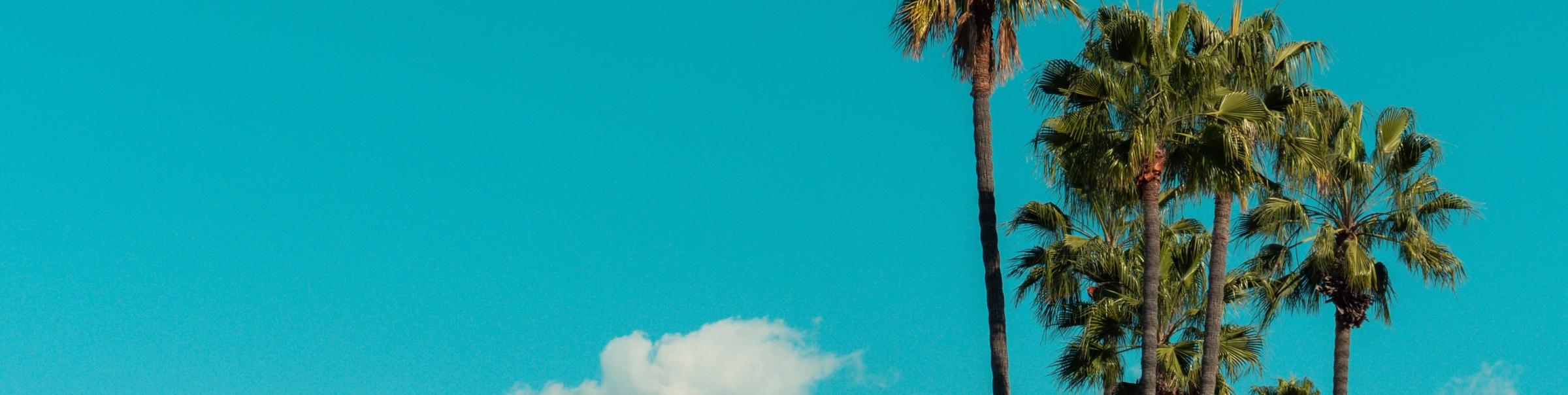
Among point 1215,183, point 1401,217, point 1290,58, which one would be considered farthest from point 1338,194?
point 1215,183

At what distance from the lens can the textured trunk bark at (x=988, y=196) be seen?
2566cm

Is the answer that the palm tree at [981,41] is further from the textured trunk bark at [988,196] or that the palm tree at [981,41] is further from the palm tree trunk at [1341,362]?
the palm tree trunk at [1341,362]

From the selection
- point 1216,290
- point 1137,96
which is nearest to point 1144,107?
point 1137,96

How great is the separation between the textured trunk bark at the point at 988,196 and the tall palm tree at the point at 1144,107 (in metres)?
1.37

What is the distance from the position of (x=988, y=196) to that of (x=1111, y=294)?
5554 millimetres

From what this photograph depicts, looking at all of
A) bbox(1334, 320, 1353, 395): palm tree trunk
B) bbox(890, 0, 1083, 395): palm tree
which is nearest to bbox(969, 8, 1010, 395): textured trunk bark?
bbox(890, 0, 1083, 395): palm tree

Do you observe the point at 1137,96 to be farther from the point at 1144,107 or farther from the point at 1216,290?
the point at 1216,290

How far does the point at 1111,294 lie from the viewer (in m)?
31.1

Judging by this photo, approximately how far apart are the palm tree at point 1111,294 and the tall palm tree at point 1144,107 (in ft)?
7.18

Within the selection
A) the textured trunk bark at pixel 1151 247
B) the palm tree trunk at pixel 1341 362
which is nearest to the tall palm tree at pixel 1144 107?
the textured trunk bark at pixel 1151 247

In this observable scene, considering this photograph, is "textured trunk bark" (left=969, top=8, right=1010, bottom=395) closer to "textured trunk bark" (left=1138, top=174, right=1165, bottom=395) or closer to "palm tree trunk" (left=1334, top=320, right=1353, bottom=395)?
"textured trunk bark" (left=1138, top=174, right=1165, bottom=395)

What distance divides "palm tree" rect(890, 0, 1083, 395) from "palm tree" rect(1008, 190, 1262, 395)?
3207 mm

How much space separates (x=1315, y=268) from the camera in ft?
101

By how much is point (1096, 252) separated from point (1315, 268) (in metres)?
3.67
